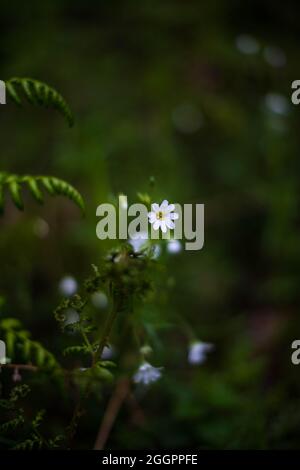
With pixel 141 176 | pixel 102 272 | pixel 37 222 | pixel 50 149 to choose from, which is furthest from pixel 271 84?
pixel 102 272

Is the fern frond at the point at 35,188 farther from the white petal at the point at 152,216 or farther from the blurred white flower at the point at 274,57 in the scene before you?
the blurred white flower at the point at 274,57

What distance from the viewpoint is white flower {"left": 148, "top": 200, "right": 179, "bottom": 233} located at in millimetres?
1897

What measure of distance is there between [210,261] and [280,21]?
112 inches

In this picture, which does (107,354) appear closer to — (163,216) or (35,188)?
(163,216)

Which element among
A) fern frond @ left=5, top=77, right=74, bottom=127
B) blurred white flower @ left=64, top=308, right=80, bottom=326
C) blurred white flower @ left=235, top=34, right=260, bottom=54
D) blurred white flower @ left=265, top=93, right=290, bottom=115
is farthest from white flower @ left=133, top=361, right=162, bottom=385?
blurred white flower @ left=235, top=34, right=260, bottom=54

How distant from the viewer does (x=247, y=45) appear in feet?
15.3

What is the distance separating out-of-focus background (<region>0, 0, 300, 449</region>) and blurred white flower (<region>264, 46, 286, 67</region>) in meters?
0.01

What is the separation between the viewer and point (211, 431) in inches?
103

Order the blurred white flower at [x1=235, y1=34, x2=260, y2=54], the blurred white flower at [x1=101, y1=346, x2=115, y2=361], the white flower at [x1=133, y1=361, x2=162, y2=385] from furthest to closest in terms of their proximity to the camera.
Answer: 1. the blurred white flower at [x1=235, y1=34, x2=260, y2=54]
2. the blurred white flower at [x1=101, y1=346, x2=115, y2=361]
3. the white flower at [x1=133, y1=361, x2=162, y2=385]

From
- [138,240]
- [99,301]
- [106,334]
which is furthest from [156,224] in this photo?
[99,301]

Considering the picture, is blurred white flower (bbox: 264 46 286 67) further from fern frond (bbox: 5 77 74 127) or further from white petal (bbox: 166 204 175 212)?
fern frond (bbox: 5 77 74 127)

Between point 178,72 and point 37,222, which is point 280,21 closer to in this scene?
point 178,72

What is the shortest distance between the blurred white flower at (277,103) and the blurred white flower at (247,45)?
1.58ft

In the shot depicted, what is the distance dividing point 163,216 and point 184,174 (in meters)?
2.28
